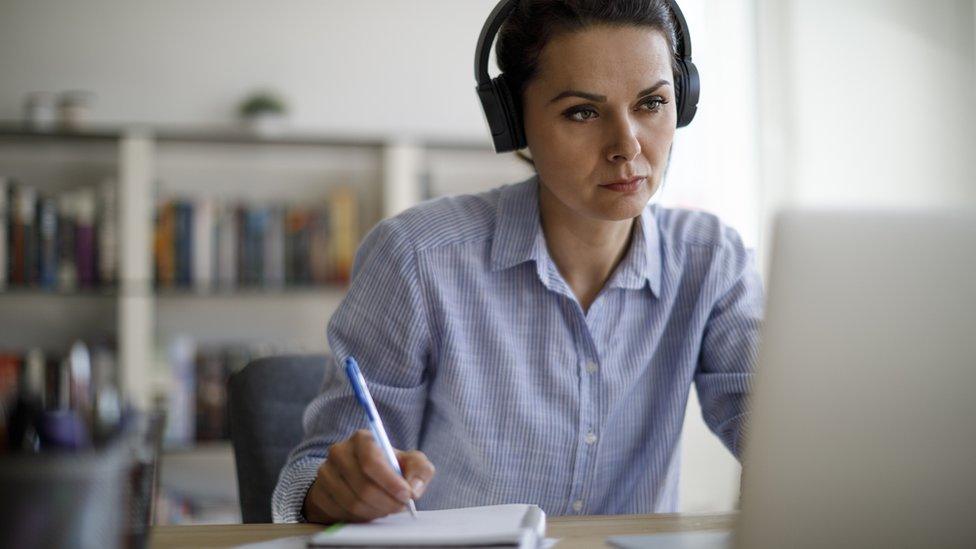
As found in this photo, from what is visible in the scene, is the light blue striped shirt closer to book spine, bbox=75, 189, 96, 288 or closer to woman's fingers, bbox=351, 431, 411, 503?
woman's fingers, bbox=351, 431, 411, 503

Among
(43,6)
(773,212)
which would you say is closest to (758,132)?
(773,212)

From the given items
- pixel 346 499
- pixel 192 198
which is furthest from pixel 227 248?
pixel 346 499

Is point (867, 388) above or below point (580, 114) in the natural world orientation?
below

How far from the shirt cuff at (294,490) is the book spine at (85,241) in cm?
208

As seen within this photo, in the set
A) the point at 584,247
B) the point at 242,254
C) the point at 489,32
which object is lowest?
the point at 242,254

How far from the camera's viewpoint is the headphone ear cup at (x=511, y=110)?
1216 mm

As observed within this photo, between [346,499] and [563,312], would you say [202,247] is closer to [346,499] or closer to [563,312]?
[563,312]

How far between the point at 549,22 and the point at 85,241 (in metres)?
2.15

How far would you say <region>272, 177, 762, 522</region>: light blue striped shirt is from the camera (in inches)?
45.8

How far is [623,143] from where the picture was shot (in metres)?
1.10

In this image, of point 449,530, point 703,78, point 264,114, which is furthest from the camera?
point 264,114

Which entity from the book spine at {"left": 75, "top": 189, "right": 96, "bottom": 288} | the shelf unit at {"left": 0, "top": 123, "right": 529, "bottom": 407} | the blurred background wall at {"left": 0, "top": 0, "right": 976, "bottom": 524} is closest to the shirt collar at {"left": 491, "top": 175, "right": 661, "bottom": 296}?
the blurred background wall at {"left": 0, "top": 0, "right": 976, "bottom": 524}

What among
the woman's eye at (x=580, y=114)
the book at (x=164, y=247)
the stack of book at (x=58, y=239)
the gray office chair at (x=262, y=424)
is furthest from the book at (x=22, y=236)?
the woman's eye at (x=580, y=114)

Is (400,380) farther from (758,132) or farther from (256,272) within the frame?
(256,272)
